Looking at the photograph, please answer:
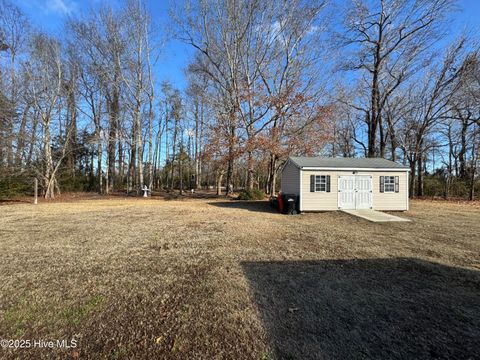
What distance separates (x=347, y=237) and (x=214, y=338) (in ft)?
17.2

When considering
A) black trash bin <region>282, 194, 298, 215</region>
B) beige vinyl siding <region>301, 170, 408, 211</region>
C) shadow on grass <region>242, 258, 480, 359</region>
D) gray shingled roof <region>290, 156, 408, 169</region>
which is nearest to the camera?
shadow on grass <region>242, 258, 480, 359</region>

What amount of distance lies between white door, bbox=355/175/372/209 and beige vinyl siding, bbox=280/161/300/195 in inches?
110

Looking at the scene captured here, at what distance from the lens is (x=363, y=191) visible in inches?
462

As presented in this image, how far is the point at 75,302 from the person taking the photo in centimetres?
292

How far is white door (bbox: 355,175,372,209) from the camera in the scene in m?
11.7

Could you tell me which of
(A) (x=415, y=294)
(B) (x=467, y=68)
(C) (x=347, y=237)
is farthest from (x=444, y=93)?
(A) (x=415, y=294)

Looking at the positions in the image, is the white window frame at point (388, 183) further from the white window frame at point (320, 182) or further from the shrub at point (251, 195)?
the shrub at point (251, 195)

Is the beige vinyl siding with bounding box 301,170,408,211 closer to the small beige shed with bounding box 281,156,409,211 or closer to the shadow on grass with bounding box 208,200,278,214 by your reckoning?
the small beige shed with bounding box 281,156,409,211

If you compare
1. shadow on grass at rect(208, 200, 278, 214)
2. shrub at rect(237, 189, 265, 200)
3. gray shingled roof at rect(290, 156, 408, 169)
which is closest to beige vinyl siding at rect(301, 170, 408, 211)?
gray shingled roof at rect(290, 156, 408, 169)

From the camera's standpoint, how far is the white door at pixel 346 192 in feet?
37.9

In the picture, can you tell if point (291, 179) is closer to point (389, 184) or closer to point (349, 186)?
point (349, 186)

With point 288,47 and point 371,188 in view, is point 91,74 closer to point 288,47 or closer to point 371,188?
point 288,47

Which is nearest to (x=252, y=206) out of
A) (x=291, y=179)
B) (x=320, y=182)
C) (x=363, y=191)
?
(x=291, y=179)

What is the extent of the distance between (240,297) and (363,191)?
10501 mm
